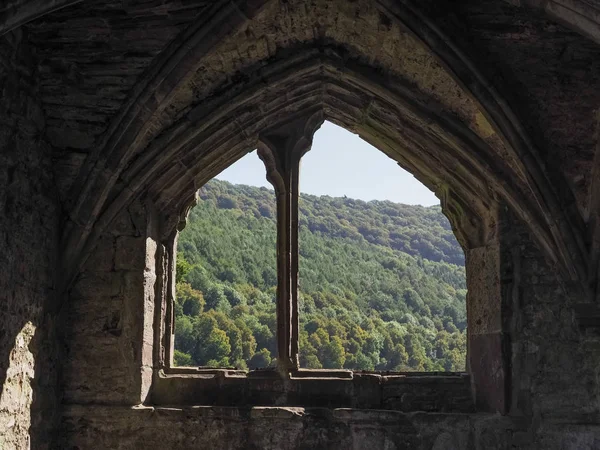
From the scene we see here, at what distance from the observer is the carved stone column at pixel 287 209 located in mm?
6863

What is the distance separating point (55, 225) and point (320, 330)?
21.7 feet

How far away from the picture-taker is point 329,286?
23.7 meters

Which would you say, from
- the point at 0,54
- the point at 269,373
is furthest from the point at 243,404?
the point at 0,54

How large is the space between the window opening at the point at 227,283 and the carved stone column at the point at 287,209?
7.08 feet

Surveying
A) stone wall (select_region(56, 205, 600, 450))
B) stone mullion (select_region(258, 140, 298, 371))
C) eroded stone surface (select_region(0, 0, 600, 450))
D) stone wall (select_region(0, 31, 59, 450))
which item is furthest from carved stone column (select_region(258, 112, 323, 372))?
stone wall (select_region(0, 31, 59, 450))

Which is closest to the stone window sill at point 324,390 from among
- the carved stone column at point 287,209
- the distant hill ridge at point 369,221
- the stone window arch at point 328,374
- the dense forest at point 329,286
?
the stone window arch at point 328,374

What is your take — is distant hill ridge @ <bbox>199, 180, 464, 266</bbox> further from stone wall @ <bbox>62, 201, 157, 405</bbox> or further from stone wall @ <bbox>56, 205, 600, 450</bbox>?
stone wall @ <bbox>56, 205, 600, 450</bbox>

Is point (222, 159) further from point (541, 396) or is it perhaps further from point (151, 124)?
point (541, 396)

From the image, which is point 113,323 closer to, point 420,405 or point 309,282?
point 420,405

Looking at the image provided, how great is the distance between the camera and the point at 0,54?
18.1 ft

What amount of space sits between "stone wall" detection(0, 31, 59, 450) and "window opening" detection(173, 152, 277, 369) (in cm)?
259

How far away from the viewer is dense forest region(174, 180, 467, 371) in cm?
1338

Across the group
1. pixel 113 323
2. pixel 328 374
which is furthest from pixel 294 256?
pixel 113 323

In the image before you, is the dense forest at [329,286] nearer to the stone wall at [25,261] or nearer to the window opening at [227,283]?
the window opening at [227,283]
